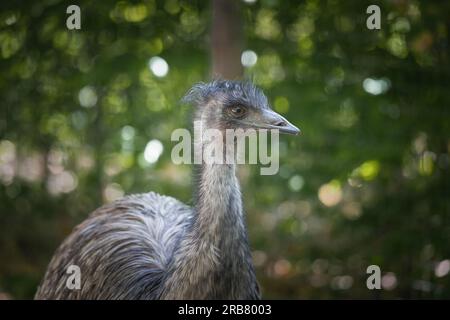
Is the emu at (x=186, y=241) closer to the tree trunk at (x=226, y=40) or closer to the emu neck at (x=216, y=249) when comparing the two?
the emu neck at (x=216, y=249)

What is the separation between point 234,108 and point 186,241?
2.12 feet

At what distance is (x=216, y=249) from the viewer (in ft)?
9.19

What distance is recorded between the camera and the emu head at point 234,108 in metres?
3.08

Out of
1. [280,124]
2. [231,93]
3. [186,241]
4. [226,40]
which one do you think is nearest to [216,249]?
[186,241]

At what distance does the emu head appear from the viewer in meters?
3.08

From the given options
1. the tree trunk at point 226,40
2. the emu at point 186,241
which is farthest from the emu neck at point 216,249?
the tree trunk at point 226,40

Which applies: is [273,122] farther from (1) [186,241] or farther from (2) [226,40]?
(2) [226,40]

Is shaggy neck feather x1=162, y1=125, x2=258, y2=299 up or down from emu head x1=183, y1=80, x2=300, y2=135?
down

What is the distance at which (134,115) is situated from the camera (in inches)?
209

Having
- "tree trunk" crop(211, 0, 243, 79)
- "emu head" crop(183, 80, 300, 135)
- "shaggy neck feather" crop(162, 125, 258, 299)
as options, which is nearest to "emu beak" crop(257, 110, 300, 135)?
"emu head" crop(183, 80, 300, 135)

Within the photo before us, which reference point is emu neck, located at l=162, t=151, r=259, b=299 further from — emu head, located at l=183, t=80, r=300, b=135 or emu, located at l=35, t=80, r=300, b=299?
emu head, located at l=183, t=80, r=300, b=135
